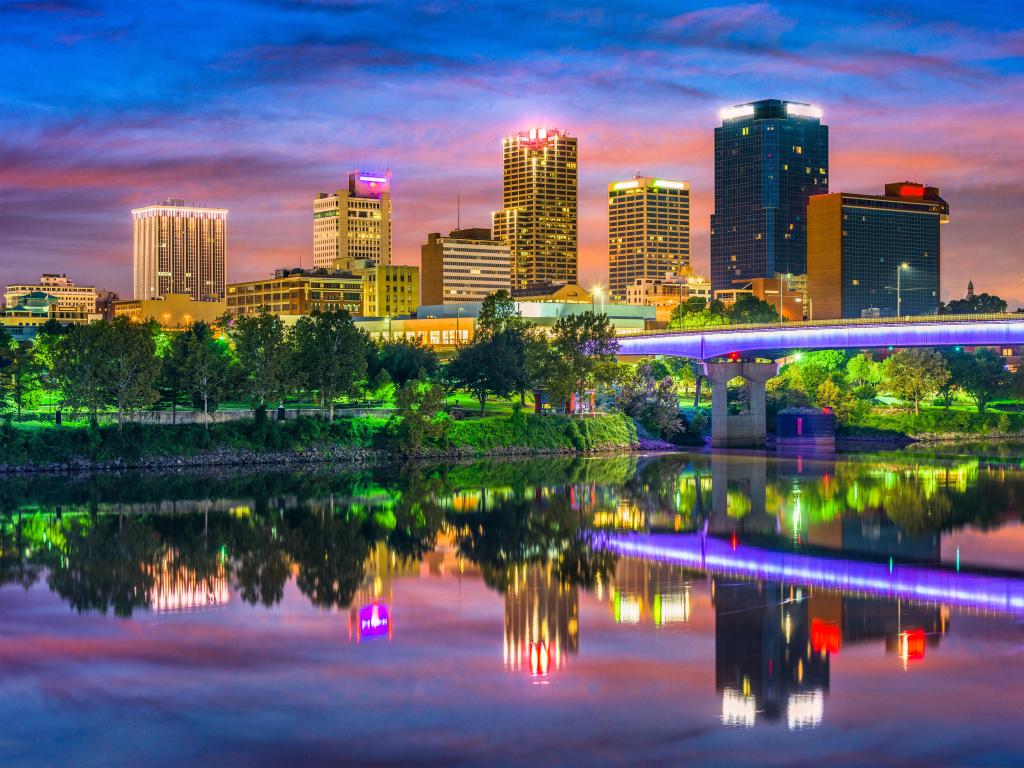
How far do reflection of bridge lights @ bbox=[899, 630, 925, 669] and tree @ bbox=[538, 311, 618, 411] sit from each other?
3009 inches

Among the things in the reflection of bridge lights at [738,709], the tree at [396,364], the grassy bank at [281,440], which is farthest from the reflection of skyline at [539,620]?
the tree at [396,364]

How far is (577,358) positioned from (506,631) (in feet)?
257

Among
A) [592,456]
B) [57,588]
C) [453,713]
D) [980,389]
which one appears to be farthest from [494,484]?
[980,389]

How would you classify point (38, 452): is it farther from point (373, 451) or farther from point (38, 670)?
point (38, 670)

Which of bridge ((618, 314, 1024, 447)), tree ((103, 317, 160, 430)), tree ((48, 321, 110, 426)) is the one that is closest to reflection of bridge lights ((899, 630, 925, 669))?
tree ((103, 317, 160, 430))

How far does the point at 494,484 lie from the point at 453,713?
49266 mm

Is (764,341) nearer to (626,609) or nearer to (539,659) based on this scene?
(626,609)

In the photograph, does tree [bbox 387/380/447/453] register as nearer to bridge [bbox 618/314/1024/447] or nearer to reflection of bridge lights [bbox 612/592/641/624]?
bridge [bbox 618/314/1024/447]

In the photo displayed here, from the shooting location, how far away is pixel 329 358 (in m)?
99.0

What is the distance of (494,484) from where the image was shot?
77812mm

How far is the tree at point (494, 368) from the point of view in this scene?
4483 inches

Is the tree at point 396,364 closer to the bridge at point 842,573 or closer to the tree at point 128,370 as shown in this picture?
the tree at point 128,370

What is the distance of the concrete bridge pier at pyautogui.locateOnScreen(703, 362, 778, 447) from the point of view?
406ft

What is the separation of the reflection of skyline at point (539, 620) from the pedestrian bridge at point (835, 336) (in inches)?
2695
